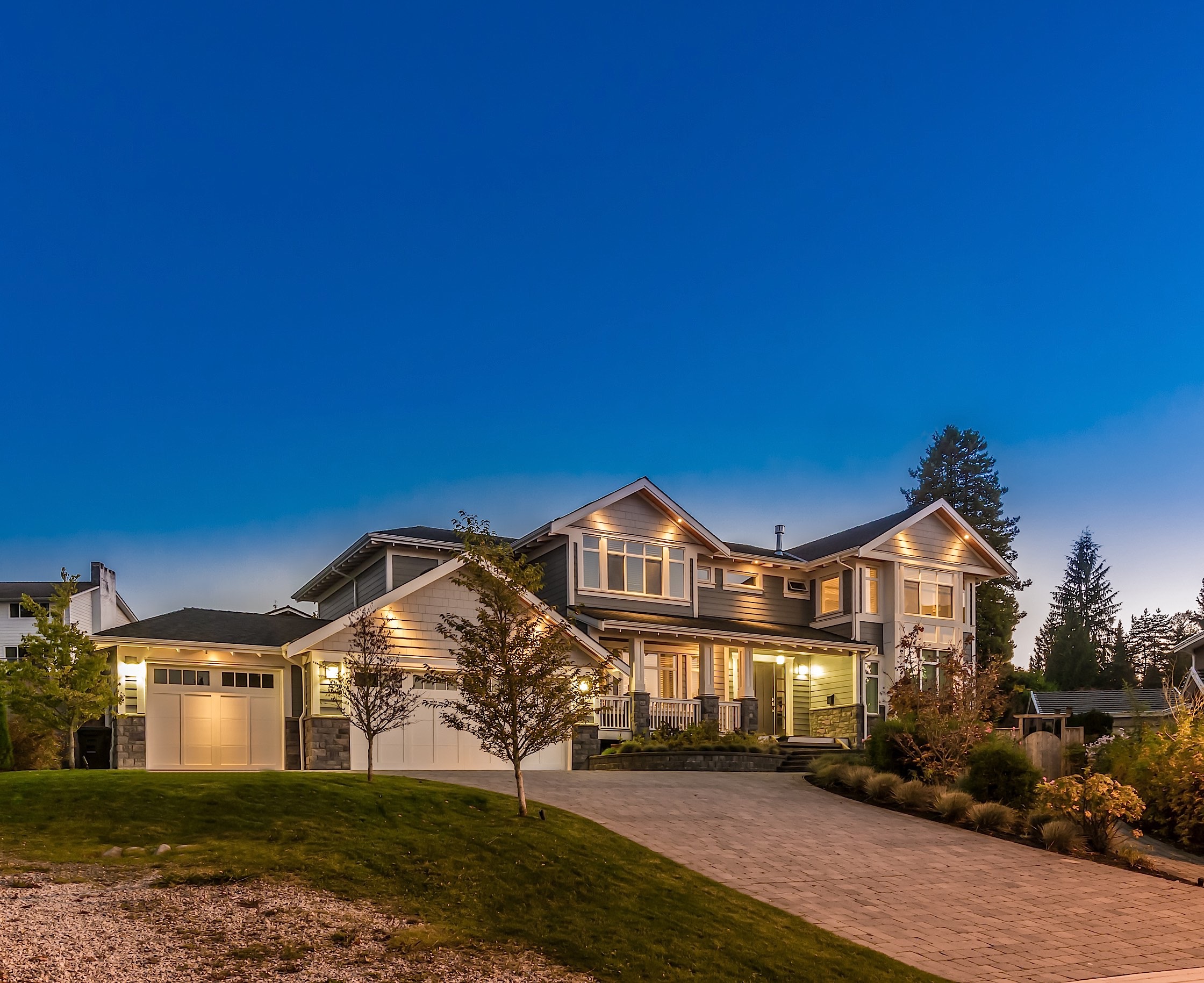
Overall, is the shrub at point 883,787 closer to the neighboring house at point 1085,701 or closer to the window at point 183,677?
the window at point 183,677

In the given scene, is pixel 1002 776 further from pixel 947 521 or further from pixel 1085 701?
pixel 1085 701

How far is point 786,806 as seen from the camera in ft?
58.4

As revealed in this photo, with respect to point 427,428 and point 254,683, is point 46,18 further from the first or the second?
point 427,428

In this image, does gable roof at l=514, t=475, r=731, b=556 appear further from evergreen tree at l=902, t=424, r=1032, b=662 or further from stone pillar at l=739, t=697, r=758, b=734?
evergreen tree at l=902, t=424, r=1032, b=662

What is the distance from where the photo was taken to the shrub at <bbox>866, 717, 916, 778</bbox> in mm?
20375

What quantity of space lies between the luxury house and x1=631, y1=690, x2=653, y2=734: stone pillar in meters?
0.04

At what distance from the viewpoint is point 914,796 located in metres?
18.4

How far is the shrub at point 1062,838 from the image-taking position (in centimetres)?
1563

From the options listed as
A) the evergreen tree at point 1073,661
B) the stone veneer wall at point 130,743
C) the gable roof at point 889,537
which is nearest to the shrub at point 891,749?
the gable roof at point 889,537

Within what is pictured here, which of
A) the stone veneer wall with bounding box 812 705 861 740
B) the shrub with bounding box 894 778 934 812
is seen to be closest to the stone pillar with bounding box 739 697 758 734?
the stone veneer wall with bounding box 812 705 861 740

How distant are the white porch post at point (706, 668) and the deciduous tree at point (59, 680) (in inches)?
578

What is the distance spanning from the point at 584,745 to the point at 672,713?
11.7ft

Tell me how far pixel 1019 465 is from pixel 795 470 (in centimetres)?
1275

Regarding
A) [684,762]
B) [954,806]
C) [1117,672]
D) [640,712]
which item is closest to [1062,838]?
[954,806]
